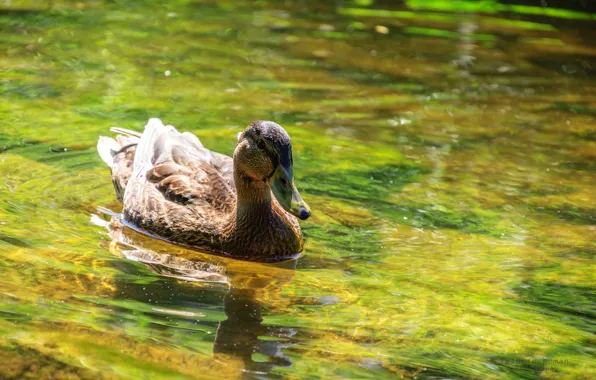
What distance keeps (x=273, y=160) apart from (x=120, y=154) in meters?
2.17

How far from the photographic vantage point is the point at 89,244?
7.20 metres

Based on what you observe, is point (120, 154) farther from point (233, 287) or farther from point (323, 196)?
point (233, 287)

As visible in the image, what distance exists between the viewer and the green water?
5645mm

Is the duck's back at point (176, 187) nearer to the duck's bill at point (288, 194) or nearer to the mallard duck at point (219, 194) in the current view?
the mallard duck at point (219, 194)

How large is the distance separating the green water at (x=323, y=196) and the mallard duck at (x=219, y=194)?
0.22 meters

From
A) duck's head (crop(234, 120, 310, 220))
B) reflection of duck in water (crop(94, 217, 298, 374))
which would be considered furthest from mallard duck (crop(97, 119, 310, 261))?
reflection of duck in water (crop(94, 217, 298, 374))

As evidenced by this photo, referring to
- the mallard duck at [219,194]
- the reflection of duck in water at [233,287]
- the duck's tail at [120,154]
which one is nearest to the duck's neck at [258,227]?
the mallard duck at [219,194]

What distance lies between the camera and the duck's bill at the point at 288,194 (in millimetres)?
7023

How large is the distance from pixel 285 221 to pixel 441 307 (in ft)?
5.54

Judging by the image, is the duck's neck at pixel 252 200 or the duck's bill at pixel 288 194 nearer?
the duck's bill at pixel 288 194

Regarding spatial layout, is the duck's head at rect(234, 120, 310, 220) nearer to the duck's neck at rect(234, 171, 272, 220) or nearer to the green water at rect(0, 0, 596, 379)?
the duck's neck at rect(234, 171, 272, 220)

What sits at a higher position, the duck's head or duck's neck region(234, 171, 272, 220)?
the duck's head

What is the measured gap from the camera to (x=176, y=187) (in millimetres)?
8023

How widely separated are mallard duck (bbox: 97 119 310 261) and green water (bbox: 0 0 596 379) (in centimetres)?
22
